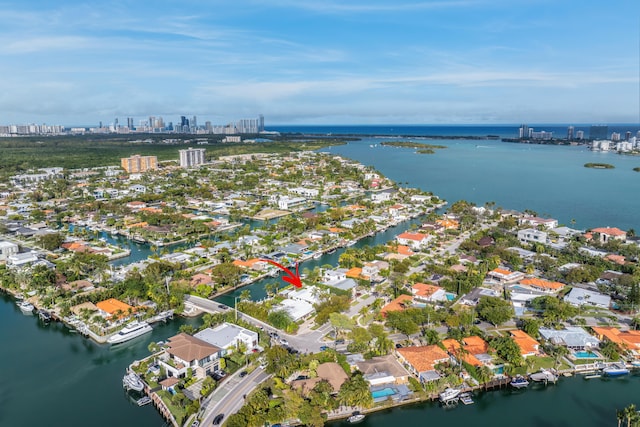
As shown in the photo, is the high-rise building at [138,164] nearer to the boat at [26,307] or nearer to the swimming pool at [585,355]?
the boat at [26,307]

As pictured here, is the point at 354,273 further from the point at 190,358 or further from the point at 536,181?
the point at 536,181

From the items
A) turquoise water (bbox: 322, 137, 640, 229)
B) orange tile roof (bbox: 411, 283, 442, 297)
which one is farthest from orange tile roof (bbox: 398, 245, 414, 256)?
turquoise water (bbox: 322, 137, 640, 229)

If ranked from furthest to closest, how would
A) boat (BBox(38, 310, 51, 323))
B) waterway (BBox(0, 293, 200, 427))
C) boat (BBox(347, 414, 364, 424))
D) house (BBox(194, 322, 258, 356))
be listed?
1. boat (BBox(38, 310, 51, 323))
2. house (BBox(194, 322, 258, 356))
3. waterway (BBox(0, 293, 200, 427))
4. boat (BBox(347, 414, 364, 424))

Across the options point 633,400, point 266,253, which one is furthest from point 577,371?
point 266,253

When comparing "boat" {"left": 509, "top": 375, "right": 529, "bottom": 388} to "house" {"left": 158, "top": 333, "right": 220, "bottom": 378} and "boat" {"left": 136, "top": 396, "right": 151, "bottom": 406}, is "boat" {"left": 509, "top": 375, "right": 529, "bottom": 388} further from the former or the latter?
"boat" {"left": 136, "top": 396, "right": 151, "bottom": 406}

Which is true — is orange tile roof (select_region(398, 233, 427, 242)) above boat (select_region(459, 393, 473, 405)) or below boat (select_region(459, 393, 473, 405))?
above

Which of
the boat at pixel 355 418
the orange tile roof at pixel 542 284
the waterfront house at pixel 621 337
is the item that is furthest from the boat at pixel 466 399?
the orange tile roof at pixel 542 284
